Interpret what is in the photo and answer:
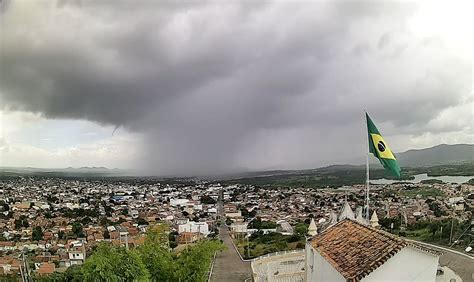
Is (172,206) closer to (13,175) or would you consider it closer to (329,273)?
(13,175)

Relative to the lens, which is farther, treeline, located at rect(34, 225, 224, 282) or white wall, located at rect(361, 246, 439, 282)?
treeline, located at rect(34, 225, 224, 282)

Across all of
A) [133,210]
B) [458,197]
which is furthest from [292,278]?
[133,210]

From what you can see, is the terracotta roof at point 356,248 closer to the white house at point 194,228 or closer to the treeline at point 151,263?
the treeline at point 151,263

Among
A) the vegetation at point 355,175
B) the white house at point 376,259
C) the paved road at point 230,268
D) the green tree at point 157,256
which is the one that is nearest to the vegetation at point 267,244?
the paved road at point 230,268

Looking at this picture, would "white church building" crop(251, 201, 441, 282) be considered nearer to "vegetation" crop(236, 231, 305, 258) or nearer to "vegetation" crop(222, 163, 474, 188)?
"vegetation" crop(236, 231, 305, 258)

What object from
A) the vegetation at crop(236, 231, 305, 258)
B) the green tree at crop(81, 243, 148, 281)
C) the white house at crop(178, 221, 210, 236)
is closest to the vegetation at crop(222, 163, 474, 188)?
the vegetation at crop(236, 231, 305, 258)
